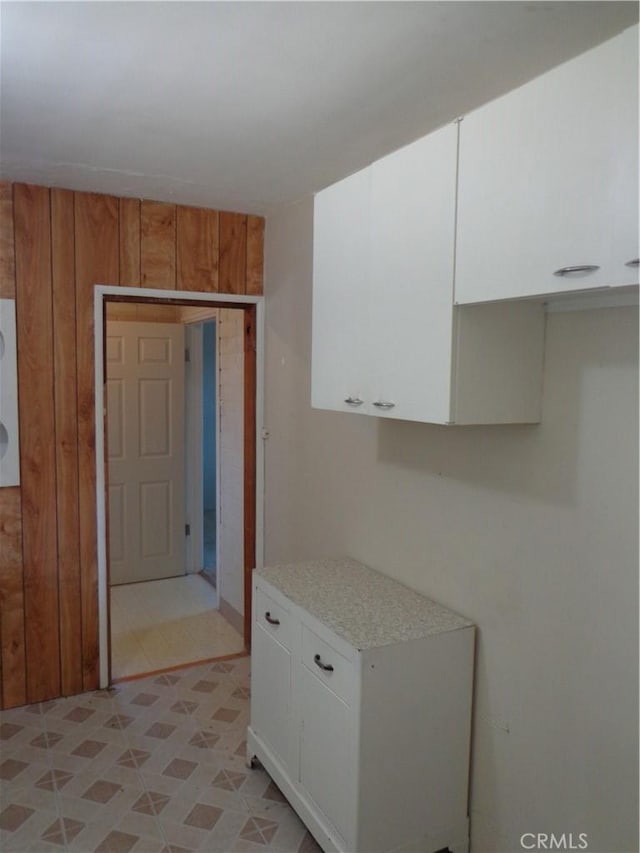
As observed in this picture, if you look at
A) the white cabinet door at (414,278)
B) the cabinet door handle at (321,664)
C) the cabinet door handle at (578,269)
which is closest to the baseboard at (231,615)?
the cabinet door handle at (321,664)

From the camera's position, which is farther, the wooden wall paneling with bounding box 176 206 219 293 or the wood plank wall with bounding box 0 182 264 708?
the wooden wall paneling with bounding box 176 206 219 293

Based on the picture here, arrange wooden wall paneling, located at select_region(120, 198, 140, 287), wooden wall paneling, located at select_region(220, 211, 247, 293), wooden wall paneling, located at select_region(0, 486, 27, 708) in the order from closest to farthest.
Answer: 1. wooden wall paneling, located at select_region(0, 486, 27, 708)
2. wooden wall paneling, located at select_region(120, 198, 140, 287)
3. wooden wall paneling, located at select_region(220, 211, 247, 293)

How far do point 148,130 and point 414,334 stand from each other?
1179 mm

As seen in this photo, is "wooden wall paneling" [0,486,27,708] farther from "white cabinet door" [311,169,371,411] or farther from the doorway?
the doorway

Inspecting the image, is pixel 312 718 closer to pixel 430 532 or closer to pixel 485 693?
pixel 485 693

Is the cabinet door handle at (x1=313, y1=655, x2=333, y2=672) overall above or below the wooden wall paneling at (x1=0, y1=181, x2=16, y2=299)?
→ below

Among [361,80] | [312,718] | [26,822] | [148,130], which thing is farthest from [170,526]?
[361,80]

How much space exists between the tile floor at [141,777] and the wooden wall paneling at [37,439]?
0.97ft

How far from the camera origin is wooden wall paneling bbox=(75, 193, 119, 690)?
9.61ft

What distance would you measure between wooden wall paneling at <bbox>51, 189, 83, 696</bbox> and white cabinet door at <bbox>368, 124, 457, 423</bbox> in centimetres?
163

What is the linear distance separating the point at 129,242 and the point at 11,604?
1780 millimetres

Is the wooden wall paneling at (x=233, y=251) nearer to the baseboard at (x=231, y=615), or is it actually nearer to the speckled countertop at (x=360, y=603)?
the speckled countertop at (x=360, y=603)

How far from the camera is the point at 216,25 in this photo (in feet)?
4.79

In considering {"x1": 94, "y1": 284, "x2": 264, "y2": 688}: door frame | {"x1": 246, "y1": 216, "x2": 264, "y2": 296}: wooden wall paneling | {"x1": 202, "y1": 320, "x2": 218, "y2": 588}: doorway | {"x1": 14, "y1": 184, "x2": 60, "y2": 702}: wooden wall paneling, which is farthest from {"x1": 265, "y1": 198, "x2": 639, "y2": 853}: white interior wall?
{"x1": 202, "y1": 320, "x2": 218, "y2": 588}: doorway
